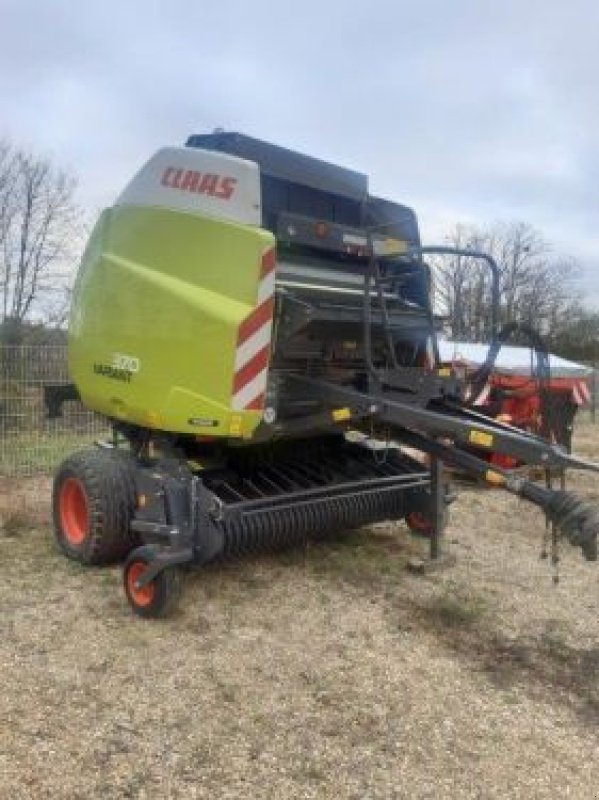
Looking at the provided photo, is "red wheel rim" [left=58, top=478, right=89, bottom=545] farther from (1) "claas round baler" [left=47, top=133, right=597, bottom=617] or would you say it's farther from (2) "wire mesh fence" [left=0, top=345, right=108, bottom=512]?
(2) "wire mesh fence" [left=0, top=345, right=108, bottom=512]

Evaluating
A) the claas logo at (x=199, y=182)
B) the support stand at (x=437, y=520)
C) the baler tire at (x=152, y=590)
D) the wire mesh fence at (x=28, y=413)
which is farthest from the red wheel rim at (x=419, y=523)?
the wire mesh fence at (x=28, y=413)

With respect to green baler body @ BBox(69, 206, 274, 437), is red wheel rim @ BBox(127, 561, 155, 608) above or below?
below

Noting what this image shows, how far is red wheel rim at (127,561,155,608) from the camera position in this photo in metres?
4.89

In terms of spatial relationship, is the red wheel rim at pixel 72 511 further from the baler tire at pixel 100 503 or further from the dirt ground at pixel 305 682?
the dirt ground at pixel 305 682

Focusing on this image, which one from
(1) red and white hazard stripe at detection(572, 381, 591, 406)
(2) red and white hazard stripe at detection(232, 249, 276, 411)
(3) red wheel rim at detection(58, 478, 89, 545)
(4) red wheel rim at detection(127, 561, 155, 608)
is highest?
(2) red and white hazard stripe at detection(232, 249, 276, 411)

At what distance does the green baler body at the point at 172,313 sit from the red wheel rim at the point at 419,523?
2156 millimetres

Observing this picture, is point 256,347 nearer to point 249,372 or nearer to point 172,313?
point 249,372

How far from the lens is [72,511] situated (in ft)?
19.6

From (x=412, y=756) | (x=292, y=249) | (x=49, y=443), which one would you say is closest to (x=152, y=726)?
(x=412, y=756)

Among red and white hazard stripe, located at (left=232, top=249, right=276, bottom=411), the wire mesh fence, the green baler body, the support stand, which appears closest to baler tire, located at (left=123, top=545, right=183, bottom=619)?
the green baler body

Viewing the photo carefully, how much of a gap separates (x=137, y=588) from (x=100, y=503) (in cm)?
77

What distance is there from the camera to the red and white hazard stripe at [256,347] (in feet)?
15.7

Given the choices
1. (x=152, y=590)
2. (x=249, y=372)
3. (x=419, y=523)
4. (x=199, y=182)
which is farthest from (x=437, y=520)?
(x=199, y=182)

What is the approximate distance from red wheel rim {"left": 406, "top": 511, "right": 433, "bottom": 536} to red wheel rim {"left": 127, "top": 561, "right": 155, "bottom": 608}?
7.66ft
